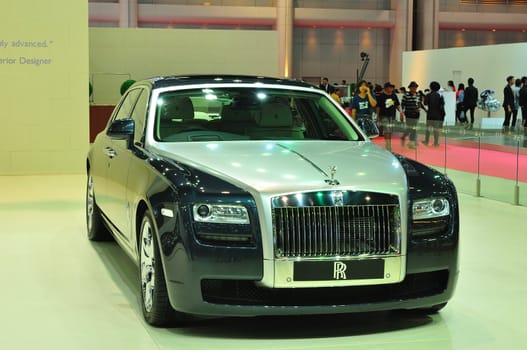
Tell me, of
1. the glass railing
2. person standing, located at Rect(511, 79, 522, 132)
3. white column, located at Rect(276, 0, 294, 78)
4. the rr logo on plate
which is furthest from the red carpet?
white column, located at Rect(276, 0, 294, 78)

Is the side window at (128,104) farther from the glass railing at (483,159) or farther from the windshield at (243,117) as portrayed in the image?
the glass railing at (483,159)

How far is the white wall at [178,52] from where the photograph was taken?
2253cm

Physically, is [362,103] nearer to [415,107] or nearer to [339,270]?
[415,107]

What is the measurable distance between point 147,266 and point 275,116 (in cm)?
149

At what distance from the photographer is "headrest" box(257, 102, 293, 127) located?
5883mm

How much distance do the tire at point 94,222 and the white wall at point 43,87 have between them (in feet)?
20.8

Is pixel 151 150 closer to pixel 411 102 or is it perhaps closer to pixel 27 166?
pixel 27 166

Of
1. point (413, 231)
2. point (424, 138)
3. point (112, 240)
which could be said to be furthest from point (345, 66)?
point (413, 231)

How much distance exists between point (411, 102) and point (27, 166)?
847 centimetres

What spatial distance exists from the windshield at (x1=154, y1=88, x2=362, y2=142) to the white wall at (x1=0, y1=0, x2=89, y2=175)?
8.52 meters

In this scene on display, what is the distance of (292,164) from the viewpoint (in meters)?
4.88

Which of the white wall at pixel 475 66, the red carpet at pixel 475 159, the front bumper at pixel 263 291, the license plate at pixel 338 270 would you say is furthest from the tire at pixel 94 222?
the white wall at pixel 475 66

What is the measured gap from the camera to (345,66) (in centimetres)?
4466

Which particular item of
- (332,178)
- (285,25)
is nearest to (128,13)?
(285,25)
